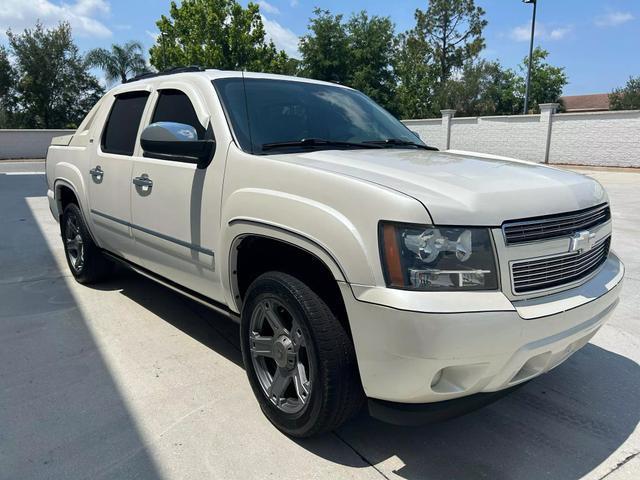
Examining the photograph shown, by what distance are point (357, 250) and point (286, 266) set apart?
0.67m

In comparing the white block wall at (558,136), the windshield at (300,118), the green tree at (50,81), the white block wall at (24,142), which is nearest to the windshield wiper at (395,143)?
the windshield at (300,118)

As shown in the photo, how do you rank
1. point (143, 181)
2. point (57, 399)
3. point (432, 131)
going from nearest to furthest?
1. point (57, 399)
2. point (143, 181)
3. point (432, 131)

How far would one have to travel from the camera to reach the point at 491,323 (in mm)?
2080

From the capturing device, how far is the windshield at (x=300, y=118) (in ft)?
10.2

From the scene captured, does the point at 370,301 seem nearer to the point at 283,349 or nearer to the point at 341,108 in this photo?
the point at 283,349

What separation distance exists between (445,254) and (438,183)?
1.17 feet

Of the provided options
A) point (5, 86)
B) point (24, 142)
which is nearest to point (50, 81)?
point (5, 86)

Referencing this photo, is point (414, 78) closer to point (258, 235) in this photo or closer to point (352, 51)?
point (352, 51)

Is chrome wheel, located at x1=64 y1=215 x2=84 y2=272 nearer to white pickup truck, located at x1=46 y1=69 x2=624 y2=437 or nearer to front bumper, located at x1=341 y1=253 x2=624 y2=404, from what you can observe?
white pickup truck, located at x1=46 y1=69 x2=624 y2=437

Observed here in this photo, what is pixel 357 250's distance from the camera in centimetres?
219

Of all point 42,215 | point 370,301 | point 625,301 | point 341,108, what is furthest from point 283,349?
point 42,215

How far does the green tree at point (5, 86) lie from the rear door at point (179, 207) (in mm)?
39740

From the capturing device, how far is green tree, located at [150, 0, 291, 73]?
32250 mm

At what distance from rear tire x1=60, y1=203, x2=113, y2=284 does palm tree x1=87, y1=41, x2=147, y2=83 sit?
35.8m
